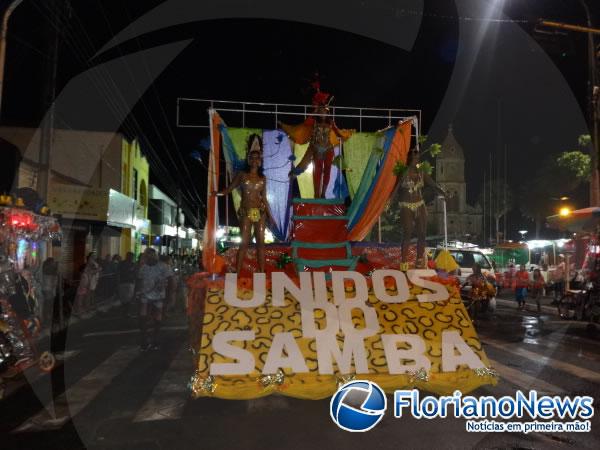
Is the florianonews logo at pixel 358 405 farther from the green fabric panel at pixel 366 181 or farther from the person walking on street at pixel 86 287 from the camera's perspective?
the person walking on street at pixel 86 287

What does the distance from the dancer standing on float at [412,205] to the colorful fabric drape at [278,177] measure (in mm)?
2127

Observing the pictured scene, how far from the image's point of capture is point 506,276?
72.9ft

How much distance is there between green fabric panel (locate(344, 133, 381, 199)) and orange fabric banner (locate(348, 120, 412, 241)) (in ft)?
1.75

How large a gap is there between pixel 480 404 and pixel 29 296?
8.07 metres

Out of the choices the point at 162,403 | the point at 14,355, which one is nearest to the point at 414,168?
the point at 162,403

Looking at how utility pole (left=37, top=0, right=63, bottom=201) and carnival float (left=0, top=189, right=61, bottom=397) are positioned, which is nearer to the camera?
carnival float (left=0, top=189, right=61, bottom=397)

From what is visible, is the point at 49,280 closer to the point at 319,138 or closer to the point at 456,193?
the point at 319,138

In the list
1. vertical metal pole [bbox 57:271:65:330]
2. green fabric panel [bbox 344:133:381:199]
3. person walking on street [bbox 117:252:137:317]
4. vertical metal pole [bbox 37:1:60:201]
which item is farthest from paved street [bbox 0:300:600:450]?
person walking on street [bbox 117:252:137:317]

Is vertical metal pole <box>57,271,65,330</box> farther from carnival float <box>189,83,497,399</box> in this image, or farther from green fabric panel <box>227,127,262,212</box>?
green fabric panel <box>227,127,262,212</box>

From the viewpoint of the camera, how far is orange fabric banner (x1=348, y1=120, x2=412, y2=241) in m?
8.32

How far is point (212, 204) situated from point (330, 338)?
315cm

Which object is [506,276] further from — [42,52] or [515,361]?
[42,52]

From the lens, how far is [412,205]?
775cm

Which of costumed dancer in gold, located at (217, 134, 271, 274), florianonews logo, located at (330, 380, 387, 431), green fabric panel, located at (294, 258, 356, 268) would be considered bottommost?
florianonews logo, located at (330, 380, 387, 431)
